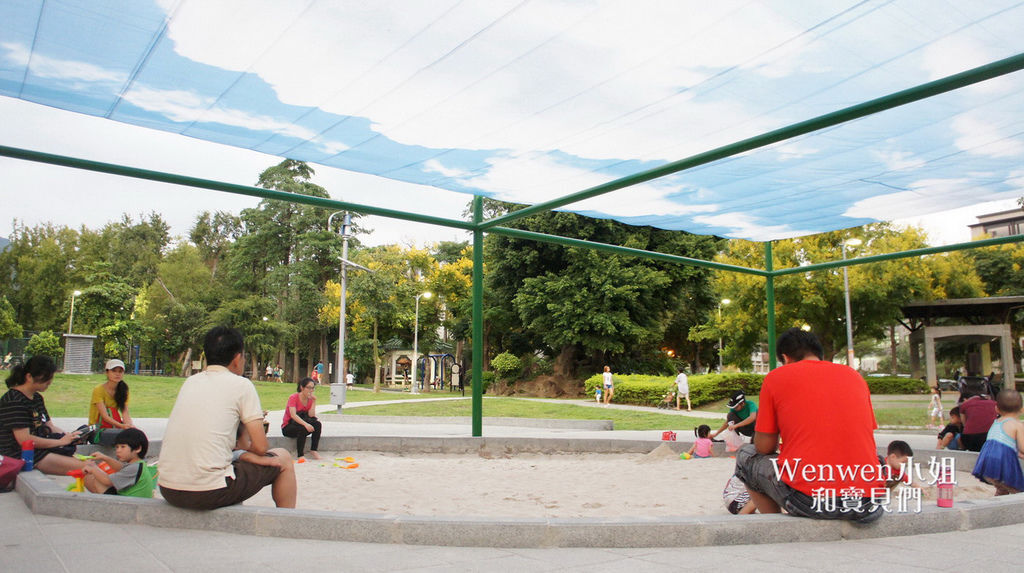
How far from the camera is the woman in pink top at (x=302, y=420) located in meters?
9.31

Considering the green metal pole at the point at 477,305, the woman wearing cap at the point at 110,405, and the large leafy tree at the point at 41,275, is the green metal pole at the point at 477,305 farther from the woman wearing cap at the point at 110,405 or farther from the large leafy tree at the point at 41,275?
the large leafy tree at the point at 41,275

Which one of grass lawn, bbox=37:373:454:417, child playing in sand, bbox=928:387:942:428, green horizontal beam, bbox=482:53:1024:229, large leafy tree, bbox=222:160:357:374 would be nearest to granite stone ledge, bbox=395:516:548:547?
green horizontal beam, bbox=482:53:1024:229

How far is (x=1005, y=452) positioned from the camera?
579 cm

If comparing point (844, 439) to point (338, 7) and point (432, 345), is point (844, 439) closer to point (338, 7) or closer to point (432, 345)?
point (338, 7)

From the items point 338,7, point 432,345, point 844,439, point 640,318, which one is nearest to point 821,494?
point 844,439

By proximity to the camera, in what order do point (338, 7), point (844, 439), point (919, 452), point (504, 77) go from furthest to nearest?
point (919, 452) < point (504, 77) < point (338, 7) < point (844, 439)

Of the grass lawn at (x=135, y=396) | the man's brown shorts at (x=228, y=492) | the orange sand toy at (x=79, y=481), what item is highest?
the man's brown shorts at (x=228, y=492)

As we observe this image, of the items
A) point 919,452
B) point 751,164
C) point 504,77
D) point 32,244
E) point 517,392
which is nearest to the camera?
point 504,77

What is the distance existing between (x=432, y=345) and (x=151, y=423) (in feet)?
114

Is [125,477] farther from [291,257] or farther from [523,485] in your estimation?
[291,257]

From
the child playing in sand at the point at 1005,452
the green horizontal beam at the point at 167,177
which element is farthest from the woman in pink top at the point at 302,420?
the child playing in sand at the point at 1005,452

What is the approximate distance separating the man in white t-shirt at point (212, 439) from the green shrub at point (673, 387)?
23.5m

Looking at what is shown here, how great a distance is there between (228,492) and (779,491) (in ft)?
11.2

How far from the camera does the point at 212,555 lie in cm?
347
